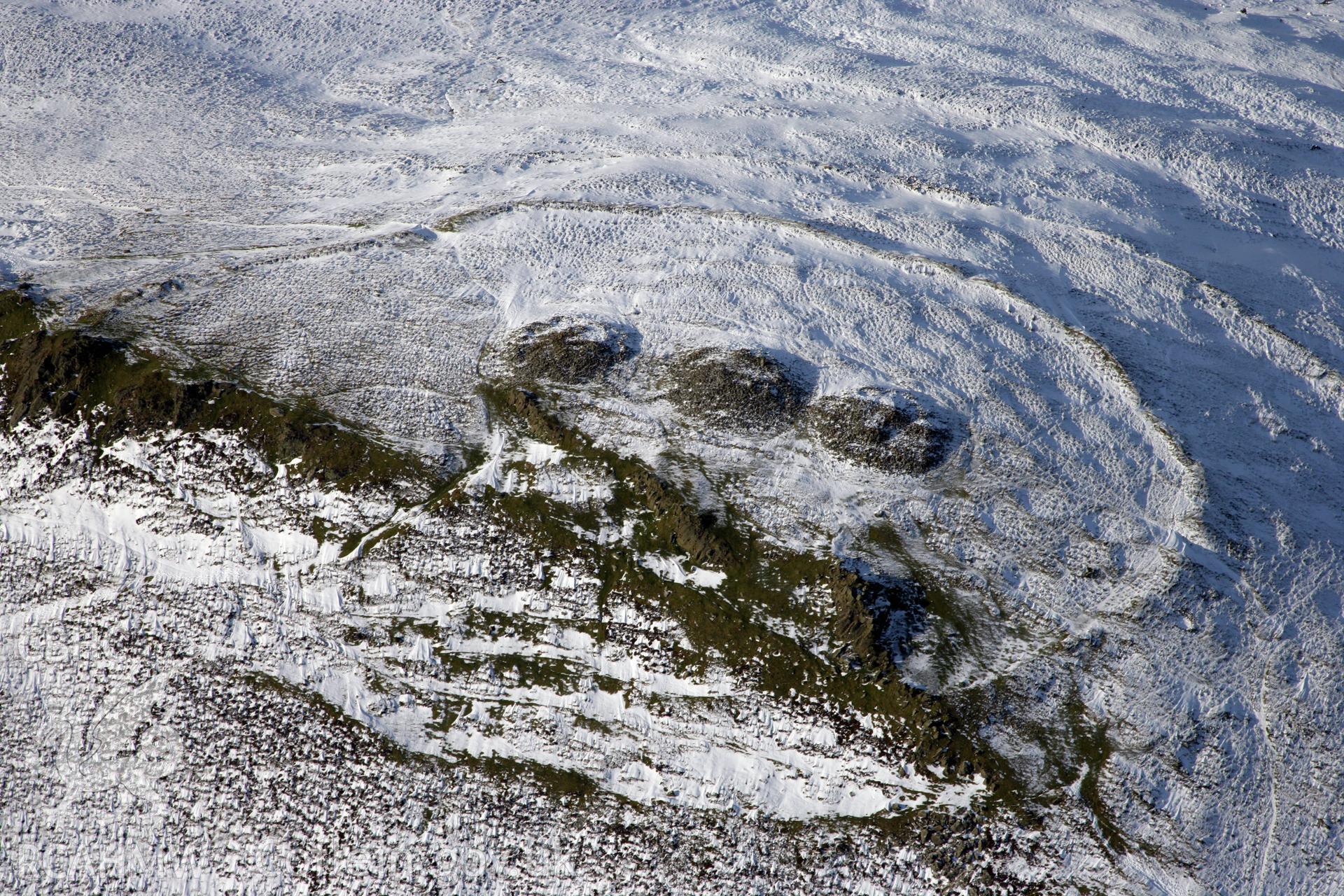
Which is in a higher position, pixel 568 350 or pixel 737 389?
pixel 737 389

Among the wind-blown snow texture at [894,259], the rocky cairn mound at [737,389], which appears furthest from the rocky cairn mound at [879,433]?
the rocky cairn mound at [737,389]

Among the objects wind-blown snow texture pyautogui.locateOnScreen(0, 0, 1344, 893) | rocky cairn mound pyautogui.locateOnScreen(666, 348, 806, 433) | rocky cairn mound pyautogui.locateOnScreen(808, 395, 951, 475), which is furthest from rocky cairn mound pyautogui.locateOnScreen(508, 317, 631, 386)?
rocky cairn mound pyautogui.locateOnScreen(808, 395, 951, 475)

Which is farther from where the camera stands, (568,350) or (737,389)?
(568,350)

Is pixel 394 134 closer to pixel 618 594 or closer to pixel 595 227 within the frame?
pixel 595 227

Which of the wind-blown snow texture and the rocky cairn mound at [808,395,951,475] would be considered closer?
the wind-blown snow texture

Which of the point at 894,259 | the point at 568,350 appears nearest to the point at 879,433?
the point at 894,259

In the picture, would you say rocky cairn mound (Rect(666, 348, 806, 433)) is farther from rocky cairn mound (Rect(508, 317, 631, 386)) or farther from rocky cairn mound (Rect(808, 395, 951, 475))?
rocky cairn mound (Rect(508, 317, 631, 386))

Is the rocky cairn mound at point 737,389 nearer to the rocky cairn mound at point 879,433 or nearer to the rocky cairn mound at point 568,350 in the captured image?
the rocky cairn mound at point 879,433

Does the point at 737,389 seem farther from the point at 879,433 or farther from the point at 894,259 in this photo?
the point at 894,259
